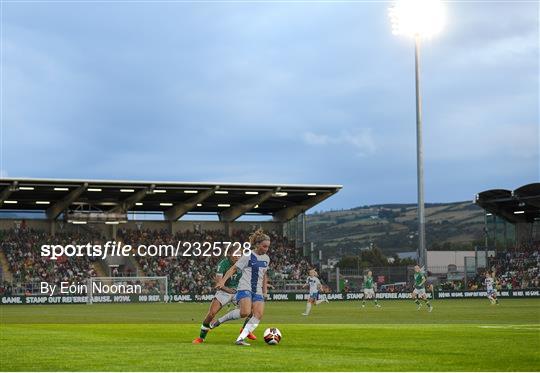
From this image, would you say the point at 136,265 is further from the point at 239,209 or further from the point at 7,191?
the point at 239,209

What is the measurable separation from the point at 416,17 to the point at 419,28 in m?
0.72

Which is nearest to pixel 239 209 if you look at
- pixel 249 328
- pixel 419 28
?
pixel 419 28

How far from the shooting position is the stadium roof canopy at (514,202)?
7481 cm

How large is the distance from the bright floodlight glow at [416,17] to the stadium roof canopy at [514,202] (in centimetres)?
2182

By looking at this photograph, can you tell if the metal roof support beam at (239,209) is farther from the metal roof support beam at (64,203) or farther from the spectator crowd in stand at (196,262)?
the metal roof support beam at (64,203)

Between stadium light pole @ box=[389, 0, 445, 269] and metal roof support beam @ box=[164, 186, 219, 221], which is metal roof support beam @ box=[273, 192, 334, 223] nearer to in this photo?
metal roof support beam @ box=[164, 186, 219, 221]

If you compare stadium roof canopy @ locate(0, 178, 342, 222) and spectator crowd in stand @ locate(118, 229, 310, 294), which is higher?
stadium roof canopy @ locate(0, 178, 342, 222)

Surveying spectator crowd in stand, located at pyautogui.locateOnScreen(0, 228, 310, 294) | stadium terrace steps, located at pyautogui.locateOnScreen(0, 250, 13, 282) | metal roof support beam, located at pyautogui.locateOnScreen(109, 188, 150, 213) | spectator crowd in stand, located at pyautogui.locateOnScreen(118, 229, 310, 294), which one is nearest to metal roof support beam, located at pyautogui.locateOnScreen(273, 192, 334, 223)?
spectator crowd in stand, located at pyautogui.locateOnScreen(118, 229, 310, 294)

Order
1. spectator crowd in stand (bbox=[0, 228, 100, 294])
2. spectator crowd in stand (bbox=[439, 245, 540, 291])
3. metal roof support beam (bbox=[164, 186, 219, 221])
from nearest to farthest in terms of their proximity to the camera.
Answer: spectator crowd in stand (bbox=[0, 228, 100, 294])
spectator crowd in stand (bbox=[439, 245, 540, 291])
metal roof support beam (bbox=[164, 186, 219, 221])

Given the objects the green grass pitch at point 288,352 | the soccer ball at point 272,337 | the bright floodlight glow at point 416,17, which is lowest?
the green grass pitch at point 288,352

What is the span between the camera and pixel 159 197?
3278 inches

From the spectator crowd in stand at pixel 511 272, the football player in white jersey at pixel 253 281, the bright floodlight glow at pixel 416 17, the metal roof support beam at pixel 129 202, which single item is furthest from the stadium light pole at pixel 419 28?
the football player in white jersey at pixel 253 281

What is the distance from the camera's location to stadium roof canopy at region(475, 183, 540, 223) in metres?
74.8

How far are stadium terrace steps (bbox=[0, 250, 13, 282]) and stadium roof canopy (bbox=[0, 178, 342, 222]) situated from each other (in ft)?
16.3
